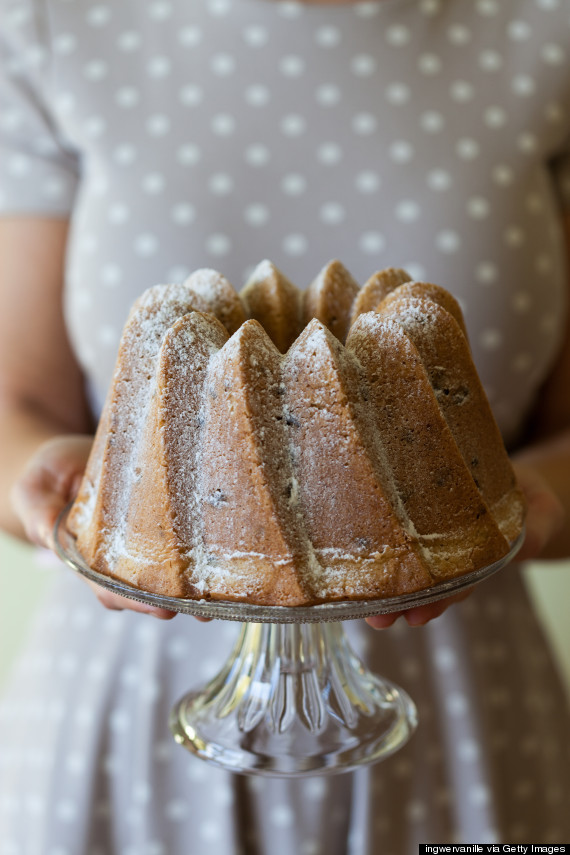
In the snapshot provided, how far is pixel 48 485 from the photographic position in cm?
87

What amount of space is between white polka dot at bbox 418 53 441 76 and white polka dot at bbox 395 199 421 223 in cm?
19

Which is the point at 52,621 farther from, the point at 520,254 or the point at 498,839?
the point at 520,254

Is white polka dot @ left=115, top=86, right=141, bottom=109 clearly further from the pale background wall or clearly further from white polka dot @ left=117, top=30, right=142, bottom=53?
the pale background wall

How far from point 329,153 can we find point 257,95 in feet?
Result: 0.41

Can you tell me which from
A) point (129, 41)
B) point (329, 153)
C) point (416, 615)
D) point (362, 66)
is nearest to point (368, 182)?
point (329, 153)

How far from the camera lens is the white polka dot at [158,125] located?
106cm

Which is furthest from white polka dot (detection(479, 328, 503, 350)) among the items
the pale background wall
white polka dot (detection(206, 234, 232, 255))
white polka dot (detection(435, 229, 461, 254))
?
the pale background wall

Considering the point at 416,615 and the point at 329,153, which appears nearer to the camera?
the point at 416,615

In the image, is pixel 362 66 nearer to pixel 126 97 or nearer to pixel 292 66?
pixel 292 66

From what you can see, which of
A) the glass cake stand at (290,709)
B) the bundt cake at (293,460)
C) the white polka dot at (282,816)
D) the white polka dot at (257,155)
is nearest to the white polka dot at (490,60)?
the white polka dot at (257,155)

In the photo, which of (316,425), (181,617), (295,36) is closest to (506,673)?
(181,617)

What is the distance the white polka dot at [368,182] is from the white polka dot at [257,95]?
6.3 inches

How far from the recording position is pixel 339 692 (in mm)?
746

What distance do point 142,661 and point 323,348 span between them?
0.65 metres
